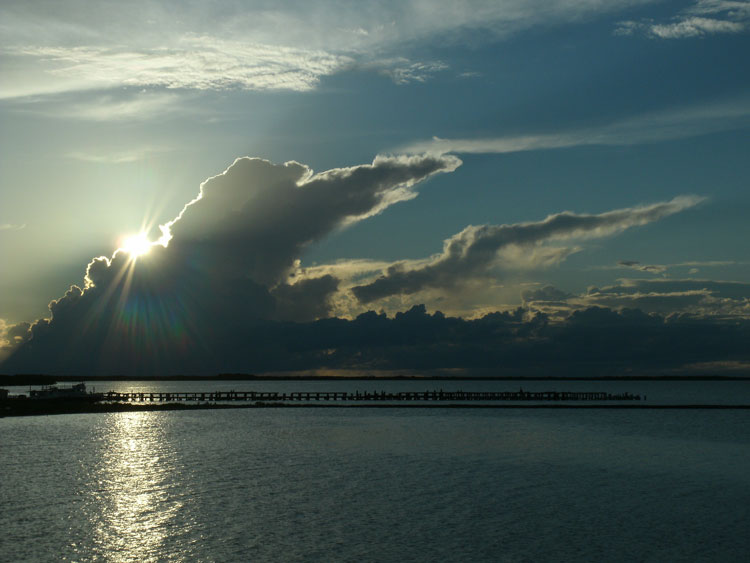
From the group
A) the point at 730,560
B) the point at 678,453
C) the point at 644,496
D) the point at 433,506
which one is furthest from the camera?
the point at 678,453

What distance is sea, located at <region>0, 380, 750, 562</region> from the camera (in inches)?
1117

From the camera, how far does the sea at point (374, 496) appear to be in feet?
93.1

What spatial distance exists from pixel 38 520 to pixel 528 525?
22369 millimetres

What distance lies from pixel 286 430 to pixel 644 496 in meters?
51.8

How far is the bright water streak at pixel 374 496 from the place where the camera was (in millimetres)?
28422

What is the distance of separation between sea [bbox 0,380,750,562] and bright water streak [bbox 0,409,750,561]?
14 cm

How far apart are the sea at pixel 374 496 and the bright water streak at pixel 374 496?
5.5 inches

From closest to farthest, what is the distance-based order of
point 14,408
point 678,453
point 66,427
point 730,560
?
1. point 730,560
2. point 678,453
3. point 66,427
4. point 14,408

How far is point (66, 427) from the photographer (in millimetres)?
87875

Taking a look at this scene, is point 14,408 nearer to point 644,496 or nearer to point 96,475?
point 96,475

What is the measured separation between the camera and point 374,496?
3959 cm

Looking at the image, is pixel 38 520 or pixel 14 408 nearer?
pixel 38 520

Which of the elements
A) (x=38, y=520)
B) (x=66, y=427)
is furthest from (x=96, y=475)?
(x=66, y=427)

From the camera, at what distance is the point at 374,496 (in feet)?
130
